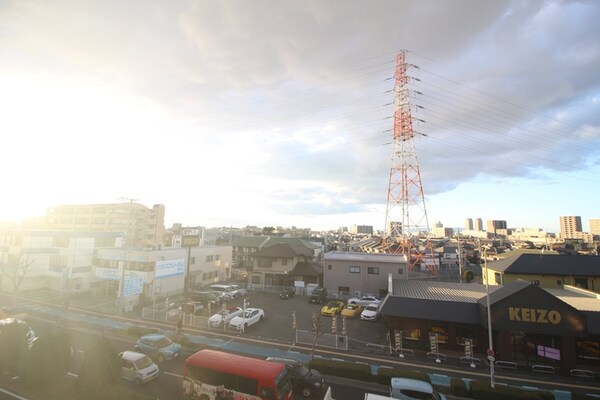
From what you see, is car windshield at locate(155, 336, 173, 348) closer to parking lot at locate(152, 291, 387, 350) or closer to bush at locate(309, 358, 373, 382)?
parking lot at locate(152, 291, 387, 350)

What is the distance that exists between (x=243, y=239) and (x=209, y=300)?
4452cm

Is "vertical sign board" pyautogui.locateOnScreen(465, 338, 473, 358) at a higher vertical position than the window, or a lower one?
lower

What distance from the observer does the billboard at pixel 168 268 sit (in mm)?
42934

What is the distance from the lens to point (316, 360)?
21.8 meters

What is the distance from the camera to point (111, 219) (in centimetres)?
10238

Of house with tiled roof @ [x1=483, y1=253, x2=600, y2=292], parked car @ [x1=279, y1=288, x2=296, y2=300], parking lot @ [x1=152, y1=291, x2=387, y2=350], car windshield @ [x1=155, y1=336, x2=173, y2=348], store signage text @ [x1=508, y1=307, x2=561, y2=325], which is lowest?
parking lot @ [x1=152, y1=291, x2=387, y2=350]

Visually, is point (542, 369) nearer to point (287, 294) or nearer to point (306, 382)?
point (306, 382)

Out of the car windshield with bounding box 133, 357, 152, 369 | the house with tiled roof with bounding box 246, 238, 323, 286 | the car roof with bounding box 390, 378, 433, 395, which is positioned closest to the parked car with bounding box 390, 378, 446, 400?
the car roof with bounding box 390, 378, 433, 395

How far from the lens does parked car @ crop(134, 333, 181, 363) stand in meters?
23.0

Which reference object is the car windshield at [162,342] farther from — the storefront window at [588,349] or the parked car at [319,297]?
the storefront window at [588,349]

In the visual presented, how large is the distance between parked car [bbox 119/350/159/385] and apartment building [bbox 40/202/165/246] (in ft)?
295

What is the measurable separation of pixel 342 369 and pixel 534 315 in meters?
16.3

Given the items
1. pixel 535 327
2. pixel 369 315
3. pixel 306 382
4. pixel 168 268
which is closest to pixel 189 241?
pixel 168 268

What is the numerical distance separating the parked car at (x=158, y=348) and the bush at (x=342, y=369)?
1125 cm
